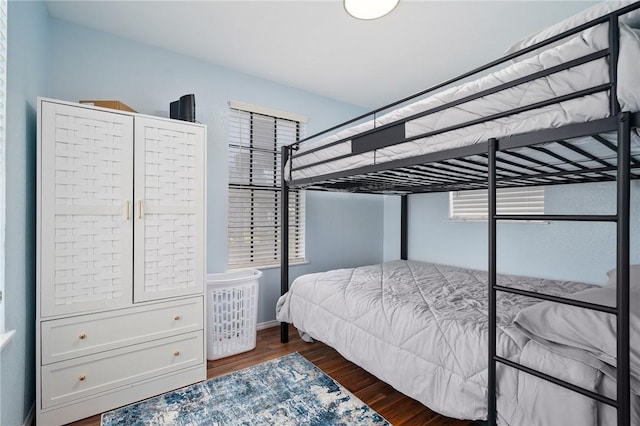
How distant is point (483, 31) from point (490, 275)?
192cm

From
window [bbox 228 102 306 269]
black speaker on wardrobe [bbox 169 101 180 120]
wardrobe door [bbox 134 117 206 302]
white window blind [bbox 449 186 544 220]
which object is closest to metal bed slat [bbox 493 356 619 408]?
white window blind [bbox 449 186 544 220]

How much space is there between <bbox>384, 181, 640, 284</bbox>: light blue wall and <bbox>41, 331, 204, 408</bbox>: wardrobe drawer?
8.57 ft

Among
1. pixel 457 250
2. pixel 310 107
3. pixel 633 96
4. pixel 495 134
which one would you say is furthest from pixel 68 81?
pixel 457 250

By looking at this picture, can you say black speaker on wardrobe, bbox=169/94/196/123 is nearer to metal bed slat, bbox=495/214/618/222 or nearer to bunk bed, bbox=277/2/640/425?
bunk bed, bbox=277/2/640/425

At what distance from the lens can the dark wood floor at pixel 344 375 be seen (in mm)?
1674

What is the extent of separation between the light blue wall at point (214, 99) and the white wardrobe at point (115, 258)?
68 centimetres

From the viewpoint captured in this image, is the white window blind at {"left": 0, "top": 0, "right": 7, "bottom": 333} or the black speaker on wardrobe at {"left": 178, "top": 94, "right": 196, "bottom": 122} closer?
the white window blind at {"left": 0, "top": 0, "right": 7, "bottom": 333}

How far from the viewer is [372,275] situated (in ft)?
8.75

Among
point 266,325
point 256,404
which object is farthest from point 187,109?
point 266,325

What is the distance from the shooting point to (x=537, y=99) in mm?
1126

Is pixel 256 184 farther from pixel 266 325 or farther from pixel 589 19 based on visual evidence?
pixel 589 19

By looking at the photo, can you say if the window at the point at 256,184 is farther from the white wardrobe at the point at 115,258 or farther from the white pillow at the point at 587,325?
the white pillow at the point at 587,325

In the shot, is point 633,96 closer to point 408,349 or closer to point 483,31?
point 408,349

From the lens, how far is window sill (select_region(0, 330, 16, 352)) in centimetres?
120
